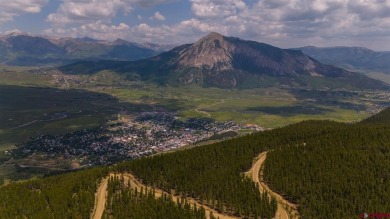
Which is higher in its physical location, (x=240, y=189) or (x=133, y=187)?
(x=240, y=189)

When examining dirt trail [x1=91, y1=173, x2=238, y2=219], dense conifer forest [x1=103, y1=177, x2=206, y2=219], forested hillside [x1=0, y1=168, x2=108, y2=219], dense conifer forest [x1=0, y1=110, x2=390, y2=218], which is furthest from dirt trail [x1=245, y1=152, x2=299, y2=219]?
forested hillside [x1=0, y1=168, x2=108, y2=219]

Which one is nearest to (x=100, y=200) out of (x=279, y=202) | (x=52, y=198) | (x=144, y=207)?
(x=52, y=198)

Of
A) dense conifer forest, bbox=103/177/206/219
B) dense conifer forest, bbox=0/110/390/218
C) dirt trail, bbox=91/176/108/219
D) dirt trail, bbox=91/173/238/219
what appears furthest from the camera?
dense conifer forest, bbox=0/110/390/218

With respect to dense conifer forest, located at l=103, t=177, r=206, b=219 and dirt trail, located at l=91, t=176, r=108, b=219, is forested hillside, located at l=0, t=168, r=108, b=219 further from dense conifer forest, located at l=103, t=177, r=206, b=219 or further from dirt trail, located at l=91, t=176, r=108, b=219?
dense conifer forest, located at l=103, t=177, r=206, b=219

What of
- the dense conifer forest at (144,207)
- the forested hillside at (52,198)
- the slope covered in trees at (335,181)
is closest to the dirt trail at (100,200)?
the forested hillside at (52,198)

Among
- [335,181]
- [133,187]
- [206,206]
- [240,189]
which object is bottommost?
[206,206]

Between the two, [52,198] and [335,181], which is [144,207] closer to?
[52,198]

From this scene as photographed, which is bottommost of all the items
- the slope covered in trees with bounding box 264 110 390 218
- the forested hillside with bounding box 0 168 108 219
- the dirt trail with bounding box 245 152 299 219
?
the forested hillside with bounding box 0 168 108 219

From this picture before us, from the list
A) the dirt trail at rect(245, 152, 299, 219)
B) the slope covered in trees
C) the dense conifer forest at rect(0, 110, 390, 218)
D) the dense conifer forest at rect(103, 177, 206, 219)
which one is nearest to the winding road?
the dirt trail at rect(245, 152, 299, 219)

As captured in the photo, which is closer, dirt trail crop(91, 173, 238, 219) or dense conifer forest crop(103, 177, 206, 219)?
dense conifer forest crop(103, 177, 206, 219)

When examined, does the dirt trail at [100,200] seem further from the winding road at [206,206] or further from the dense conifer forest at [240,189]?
the dense conifer forest at [240,189]

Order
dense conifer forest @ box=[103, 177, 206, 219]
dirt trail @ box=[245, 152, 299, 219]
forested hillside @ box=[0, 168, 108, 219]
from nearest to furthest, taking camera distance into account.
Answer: dense conifer forest @ box=[103, 177, 206, 219]
dirt trail @ box=[245, 152, 299, 219]
forested hillside @ box=[0, 168, 108, 219]

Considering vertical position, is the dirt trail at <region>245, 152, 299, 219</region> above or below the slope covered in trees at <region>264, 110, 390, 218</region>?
below
